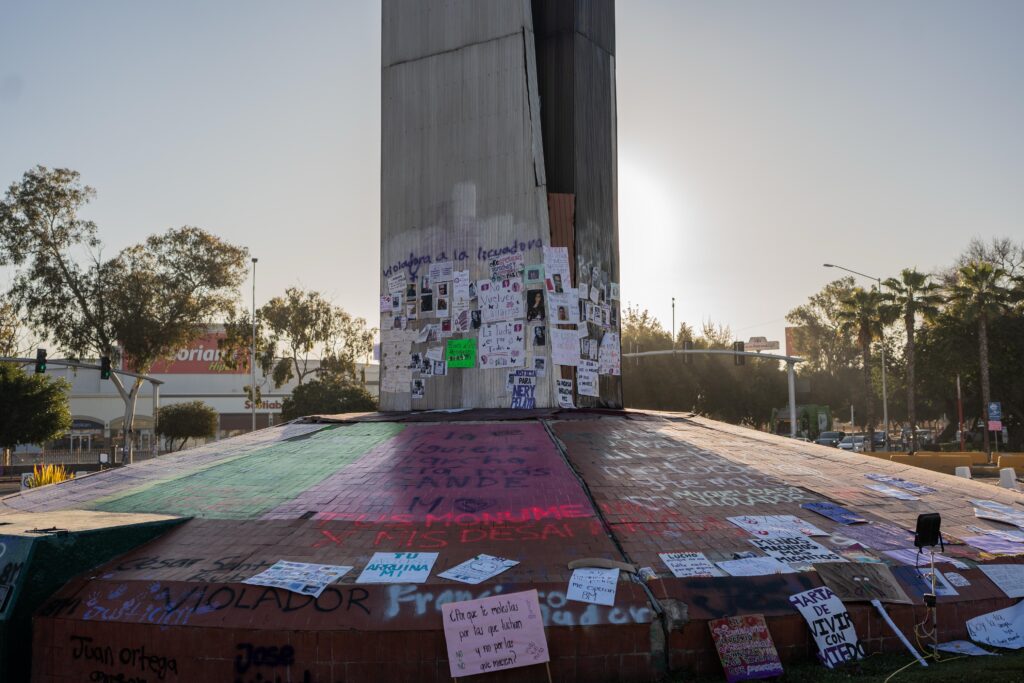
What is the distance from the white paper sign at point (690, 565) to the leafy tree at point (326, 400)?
42644mm

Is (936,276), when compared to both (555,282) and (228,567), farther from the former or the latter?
(228,567)

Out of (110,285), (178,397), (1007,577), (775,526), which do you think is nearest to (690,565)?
(775,526)

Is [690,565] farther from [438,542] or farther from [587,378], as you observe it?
[587,378]

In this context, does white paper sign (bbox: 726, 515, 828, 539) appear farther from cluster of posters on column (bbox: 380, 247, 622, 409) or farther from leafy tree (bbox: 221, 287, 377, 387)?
leafy tree (bbox: 221, 287, 377, 387)

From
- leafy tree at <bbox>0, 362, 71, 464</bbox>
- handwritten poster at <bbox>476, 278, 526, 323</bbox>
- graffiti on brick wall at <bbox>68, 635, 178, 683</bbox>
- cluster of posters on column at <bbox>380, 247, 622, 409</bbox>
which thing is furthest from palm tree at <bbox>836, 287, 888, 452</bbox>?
graffiti on brick wall at <bbox>68, 635, 178, 683</bbox>

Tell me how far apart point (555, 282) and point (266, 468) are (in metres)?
4.85

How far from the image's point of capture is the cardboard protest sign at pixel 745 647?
6.79m

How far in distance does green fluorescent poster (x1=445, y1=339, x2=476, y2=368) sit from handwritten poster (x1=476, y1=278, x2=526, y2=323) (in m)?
0.43

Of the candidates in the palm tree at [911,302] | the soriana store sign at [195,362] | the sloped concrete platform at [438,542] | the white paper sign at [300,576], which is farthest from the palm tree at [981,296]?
the soriana store sign at [195,362]

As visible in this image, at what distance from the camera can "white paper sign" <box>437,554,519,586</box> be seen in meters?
7.21

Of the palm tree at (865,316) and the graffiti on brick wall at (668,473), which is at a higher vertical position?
the palm tree at (865,316)

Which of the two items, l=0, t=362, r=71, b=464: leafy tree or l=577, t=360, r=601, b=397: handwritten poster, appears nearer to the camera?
l=577, t=360, r=601, b=397: handwritten poster

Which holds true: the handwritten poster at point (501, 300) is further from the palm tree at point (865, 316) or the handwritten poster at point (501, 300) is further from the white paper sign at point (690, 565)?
the palm tree at point (865, 316)

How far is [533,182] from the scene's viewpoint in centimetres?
1265
